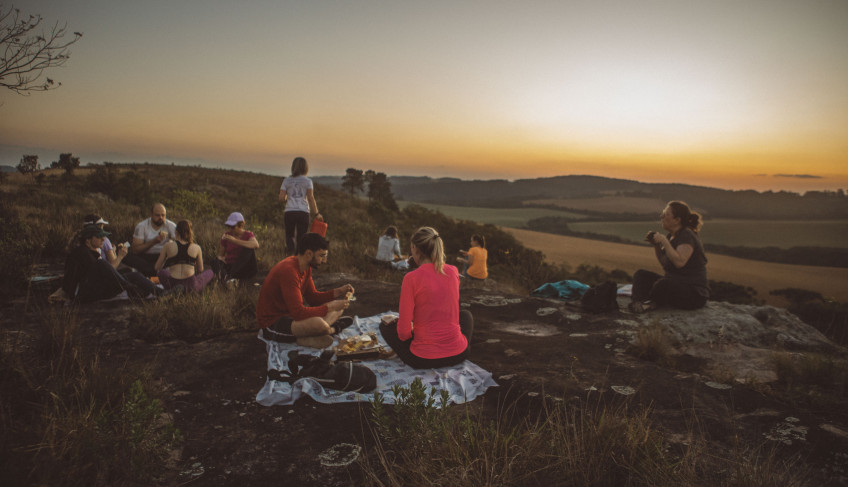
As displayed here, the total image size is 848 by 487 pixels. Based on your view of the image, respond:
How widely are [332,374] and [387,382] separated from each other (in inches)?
26.3

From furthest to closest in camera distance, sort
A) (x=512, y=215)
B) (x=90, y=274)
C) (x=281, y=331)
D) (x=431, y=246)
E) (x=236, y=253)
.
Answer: (x=512, y=215), (x=236, y=253), (x=90, y=274), (x=281, y=331), (x=431, y=246)

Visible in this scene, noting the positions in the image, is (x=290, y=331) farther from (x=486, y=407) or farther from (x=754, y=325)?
(x=754, y=325)

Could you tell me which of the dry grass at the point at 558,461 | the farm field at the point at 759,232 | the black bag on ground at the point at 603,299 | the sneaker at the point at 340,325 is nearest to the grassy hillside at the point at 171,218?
the sneaker at the point at 340,325

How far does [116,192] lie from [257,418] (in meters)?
19.9

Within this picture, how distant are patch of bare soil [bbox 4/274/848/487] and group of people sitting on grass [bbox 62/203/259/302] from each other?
36 centimetres

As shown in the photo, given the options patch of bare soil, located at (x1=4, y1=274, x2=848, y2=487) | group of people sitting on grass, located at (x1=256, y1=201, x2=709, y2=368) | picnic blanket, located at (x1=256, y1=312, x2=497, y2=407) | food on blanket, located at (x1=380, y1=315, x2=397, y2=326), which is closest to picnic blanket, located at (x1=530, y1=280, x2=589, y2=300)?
group of people sitting on grass, located at (x1=256, y1=201, x2=709, y2=368)

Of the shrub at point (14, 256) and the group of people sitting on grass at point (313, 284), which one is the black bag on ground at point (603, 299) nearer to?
the group of people sitting on grass at point (313, 284)

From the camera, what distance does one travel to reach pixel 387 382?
157 inches

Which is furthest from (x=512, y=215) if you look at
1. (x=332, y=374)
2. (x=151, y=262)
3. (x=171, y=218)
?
(x=332, y=374)

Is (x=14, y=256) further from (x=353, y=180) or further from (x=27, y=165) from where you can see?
(x=353, y=180)

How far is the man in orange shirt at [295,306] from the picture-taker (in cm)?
462

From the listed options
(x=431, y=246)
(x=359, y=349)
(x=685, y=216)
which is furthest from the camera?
(x=685, y=216)

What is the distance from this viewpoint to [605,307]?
21.8ft


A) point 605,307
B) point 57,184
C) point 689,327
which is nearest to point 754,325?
point 689,327
